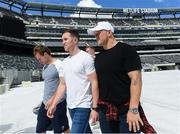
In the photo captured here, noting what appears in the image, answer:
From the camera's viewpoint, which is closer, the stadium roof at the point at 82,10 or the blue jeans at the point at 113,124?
the blue jeans at the point at 113,124

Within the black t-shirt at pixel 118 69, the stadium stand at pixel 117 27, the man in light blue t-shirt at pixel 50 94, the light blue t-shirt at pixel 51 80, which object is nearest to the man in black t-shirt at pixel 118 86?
the black t-shirt at pixel 118 69

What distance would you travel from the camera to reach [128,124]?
3.67 metres

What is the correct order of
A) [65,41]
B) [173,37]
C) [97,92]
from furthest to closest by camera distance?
[173,37]
[65,41]
[97,92]

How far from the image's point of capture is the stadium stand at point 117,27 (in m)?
73.3

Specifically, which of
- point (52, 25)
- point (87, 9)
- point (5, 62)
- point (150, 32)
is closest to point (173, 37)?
point (150, 32)

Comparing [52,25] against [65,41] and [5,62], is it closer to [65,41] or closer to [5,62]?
[5,62]

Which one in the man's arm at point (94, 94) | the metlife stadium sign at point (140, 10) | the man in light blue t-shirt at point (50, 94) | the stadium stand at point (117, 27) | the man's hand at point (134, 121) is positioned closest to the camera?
the man's hand at point (134, 121)

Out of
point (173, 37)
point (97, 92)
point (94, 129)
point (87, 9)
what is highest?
point (87, 9)

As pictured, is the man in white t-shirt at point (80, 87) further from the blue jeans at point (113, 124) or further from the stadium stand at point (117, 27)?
the stadium stand at point (117, 27)

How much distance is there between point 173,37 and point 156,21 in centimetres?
733

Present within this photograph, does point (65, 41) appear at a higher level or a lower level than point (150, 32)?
lower

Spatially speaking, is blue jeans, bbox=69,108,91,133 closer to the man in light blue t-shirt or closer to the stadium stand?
the man in light blue t-shirt

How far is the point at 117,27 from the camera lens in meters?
85.8

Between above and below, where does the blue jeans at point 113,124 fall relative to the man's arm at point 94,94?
below
